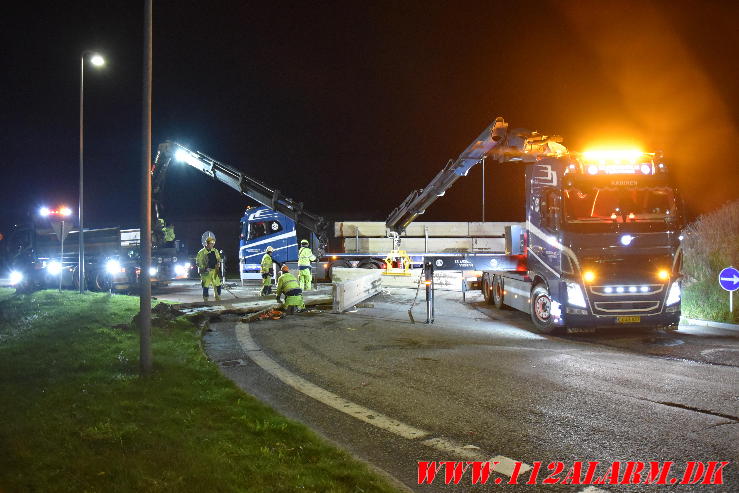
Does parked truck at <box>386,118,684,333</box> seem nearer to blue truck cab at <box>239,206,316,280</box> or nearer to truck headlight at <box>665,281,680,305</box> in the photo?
truck headlight at <box>665,281,680,305</box>

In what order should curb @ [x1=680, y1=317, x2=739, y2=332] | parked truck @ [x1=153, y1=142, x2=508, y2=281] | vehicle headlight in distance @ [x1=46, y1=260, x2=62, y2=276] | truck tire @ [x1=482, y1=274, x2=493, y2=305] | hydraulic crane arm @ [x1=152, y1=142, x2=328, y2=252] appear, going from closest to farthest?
curb @ [x1=680, y1=317, x2=739, y2=332] → truck tire @ [x1=482, y1=274, x2=493, y2=305] → hydraulic crane arm @ [x1=152, y1=142, x2=328, y2=252] → parked truck @ [x1=153, y1=142, x2=508, y2=281] → vehicle headlight in distance @ [x1=46, y1=260, x2=62, y2=276]

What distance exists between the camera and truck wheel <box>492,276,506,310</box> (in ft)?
48.9

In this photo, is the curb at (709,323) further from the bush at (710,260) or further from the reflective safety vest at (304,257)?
the reflective safety vest at (304,257)

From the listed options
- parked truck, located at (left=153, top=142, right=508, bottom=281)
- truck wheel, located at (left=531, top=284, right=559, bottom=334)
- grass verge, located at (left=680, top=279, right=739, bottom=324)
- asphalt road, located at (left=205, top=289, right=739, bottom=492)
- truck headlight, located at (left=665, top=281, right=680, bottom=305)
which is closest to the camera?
asphalt road, located at (left=205, top=289, right=739, bottom=492)

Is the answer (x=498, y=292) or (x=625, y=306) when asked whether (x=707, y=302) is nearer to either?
(x=625, y=306)

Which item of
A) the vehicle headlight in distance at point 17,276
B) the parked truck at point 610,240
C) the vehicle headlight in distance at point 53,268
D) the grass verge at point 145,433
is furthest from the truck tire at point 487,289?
the vehicle headlight in distance at point 17,276

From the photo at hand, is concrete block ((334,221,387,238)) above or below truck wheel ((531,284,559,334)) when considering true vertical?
above

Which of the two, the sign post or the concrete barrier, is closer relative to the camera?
the sign post

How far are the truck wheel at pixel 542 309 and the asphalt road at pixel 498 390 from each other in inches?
12.6

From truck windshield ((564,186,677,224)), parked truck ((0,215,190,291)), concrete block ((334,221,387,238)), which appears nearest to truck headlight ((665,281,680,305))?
truck windshield ((564,186,677,224))

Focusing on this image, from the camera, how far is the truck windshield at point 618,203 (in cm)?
1052

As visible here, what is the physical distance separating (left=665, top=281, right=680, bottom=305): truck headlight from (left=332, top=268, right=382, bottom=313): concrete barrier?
6954mm

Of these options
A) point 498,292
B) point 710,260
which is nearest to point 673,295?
point 498,292

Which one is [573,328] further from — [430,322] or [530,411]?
[530,411]
